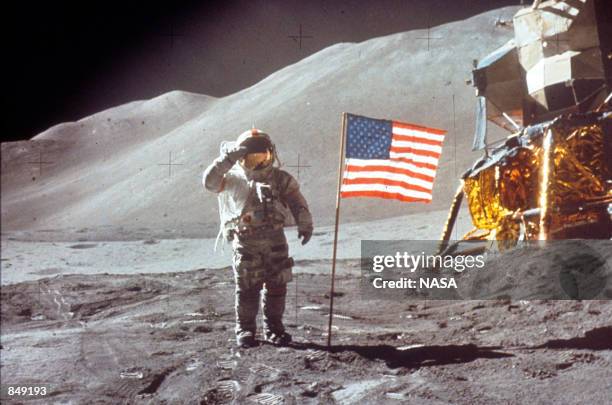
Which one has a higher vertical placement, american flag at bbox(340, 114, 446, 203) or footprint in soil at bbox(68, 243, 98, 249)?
american flag at bbox(340, 114, 446, 203)

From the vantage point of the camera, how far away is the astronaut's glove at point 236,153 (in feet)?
8.89

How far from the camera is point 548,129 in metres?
4.01

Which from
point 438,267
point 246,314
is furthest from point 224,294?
point 438,267

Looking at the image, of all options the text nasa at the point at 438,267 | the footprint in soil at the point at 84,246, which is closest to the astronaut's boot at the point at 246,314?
the text nasa at the point at 438,267

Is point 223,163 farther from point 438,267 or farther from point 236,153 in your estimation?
point 438,267

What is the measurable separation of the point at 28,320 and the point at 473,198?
3736mm

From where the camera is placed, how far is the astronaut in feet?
9.18

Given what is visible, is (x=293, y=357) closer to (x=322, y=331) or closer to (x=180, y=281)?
(x=322, y=331)

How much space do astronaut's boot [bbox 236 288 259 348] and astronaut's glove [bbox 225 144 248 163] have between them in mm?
709

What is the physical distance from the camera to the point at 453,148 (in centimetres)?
1245

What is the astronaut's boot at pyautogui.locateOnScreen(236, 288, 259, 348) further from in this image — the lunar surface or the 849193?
the 849193

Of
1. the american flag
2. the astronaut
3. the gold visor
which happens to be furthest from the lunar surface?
the gold visor

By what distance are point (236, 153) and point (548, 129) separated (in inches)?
100

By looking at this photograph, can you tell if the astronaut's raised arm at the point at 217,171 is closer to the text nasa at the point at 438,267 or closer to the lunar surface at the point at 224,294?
the lunar surface at the point at 224,294
